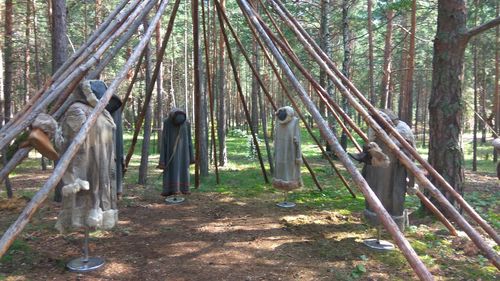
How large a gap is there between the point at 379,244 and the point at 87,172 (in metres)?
4.02

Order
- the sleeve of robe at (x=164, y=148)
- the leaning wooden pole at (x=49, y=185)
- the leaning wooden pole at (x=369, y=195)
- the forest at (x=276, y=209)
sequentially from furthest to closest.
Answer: the sleeve of robe at (x=164, y=148) < the forest at (x=276, y=209) < the leaning wooden pole at (x=369, y=195) < the leaning wooden pole at (x=49, y=185)

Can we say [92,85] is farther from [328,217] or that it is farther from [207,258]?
[328,217]

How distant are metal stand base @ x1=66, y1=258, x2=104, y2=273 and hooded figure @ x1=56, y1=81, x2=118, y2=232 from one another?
0.54 metres

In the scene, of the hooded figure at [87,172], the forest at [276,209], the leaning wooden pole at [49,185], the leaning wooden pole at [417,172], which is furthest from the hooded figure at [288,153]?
the leaning wooden pole at [49,185]

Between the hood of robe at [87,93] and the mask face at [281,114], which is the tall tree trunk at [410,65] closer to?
the mask face at [281,114]

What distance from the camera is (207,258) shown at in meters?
4.85

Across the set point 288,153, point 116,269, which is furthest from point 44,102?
point 288,153

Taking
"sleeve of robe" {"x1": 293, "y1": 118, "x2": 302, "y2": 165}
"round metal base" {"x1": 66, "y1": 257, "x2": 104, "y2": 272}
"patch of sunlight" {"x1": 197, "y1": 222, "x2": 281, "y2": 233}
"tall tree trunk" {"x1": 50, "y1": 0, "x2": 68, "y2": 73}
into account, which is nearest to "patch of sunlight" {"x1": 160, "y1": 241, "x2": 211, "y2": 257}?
"patch of sunlight" {"x1": 197, "y1": 222, "x2": 281, "y2": 233}

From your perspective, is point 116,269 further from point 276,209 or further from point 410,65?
point 410,65

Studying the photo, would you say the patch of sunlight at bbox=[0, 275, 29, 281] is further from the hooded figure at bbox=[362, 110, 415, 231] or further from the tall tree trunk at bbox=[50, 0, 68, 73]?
the tall tree trunk at bbox=[50, 0, 68, 73]

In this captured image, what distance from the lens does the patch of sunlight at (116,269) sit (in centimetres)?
428

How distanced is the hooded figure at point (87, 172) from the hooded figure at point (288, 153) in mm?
3583

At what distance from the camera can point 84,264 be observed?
4.42m

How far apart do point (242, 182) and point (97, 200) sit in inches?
264
